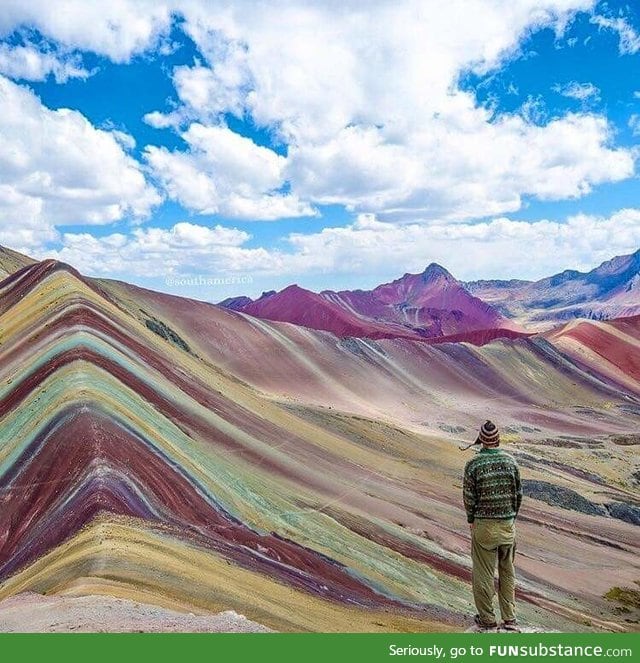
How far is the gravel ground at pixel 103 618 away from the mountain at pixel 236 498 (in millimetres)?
766

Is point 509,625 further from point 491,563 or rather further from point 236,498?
point 236,498

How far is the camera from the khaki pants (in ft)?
27.2

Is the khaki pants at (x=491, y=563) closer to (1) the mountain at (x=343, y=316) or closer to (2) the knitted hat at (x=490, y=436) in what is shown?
(2) the knitted hat at (x=490, y=436)

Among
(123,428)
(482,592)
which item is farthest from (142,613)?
(123,428)

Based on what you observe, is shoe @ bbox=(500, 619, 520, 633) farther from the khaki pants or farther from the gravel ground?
the gravel ground

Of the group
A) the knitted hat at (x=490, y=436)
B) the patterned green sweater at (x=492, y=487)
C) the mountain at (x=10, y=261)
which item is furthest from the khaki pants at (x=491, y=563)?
the mountain at (x=10, y=261)

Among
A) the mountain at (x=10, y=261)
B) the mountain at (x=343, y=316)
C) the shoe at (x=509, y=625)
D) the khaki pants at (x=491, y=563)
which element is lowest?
the shoe at (x=509, y=625)

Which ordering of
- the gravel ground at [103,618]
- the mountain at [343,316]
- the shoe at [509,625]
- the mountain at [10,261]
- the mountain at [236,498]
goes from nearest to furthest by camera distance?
the shoe at [509,625] < the gravel ground at [103,618] < the mountain at [236,498] < the mountain at [10,261] < the mountain at [343,316]

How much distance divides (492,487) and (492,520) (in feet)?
1.43

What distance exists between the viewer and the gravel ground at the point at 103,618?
8414mm

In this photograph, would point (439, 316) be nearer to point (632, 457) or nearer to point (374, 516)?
point (632, 457)

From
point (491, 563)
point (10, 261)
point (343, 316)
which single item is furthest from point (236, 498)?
point (343, 316)

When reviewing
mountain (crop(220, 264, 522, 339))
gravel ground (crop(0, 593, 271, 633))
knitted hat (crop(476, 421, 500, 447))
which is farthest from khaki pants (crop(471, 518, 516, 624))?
mountain (crop(220, 264, 522, 339))

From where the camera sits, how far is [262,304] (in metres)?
186
